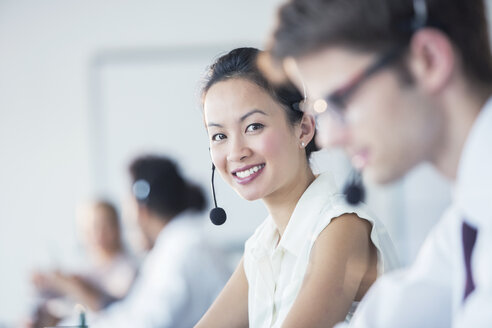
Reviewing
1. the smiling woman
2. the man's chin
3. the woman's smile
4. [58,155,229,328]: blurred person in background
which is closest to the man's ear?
the man's chin

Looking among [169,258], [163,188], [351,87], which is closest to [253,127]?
[351,87]

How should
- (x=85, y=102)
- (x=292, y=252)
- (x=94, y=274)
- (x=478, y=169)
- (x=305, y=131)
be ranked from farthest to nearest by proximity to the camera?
1. (x=85, y=102)
2. (x=94, y=274)
3. (x=305, y=131)
4. (x=292, y=252)
5. (x=478, y=169)

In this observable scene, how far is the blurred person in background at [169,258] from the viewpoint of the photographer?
201 cm

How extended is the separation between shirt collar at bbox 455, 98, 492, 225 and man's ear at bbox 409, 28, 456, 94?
2.3 inches

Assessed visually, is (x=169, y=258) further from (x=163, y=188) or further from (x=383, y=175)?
(x=383, y=175)

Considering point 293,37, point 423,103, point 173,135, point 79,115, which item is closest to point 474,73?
point 423,103

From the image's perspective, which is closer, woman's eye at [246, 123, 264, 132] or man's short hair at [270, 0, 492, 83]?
man's short hair at [270, 0, 492, 83]

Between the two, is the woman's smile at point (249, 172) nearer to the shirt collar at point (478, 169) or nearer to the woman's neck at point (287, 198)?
the woman's neck at point (287, 198)

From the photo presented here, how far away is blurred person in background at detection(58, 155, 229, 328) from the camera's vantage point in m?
2.01

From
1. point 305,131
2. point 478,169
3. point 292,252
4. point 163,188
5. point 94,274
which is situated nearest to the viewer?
point 478,169

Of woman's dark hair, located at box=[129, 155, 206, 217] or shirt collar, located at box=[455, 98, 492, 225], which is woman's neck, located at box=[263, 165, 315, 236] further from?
woman's dark hair, located at box=[129, 155, 206, 217]

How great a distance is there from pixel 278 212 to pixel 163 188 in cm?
118

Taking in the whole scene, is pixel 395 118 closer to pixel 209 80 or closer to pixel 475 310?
pixel 475 310

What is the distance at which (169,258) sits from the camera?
6.97 ft
